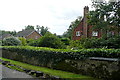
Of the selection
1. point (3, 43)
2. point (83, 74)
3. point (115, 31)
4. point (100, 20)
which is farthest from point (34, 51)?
point (3, 43)

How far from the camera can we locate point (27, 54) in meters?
11.0

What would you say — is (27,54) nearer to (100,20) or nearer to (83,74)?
(83,74)

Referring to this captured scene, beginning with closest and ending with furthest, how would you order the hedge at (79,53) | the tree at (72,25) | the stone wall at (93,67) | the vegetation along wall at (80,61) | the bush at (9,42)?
the stone wall at (93,67) → the vegetation along wall at (80,61) → the hedge at (79,53) → the bush at (9,42) → the tree at (72,25)

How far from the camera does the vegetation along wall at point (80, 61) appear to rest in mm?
5707

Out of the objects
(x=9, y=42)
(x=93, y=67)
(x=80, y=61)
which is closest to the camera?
(x=93, y=67)

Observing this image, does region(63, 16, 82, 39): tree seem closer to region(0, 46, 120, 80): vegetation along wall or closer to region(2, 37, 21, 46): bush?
region(2, 37, 21, 46): bush

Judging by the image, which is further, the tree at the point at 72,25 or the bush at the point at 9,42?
the tree at the point at 72,25

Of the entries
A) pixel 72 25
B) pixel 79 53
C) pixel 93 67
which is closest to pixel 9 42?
pixel 79 53

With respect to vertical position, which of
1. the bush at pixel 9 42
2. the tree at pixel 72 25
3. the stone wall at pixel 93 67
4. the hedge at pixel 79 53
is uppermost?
the tree at pixel 72 25

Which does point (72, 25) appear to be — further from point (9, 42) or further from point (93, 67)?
point (93, 67)

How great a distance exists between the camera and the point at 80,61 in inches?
274

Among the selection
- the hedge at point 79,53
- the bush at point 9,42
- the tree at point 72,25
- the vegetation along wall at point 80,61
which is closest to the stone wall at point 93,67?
the vegetation along wall at point 80,61

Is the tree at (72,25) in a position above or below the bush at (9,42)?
above

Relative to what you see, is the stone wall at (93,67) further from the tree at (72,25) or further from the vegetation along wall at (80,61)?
the tree at (72,25)
